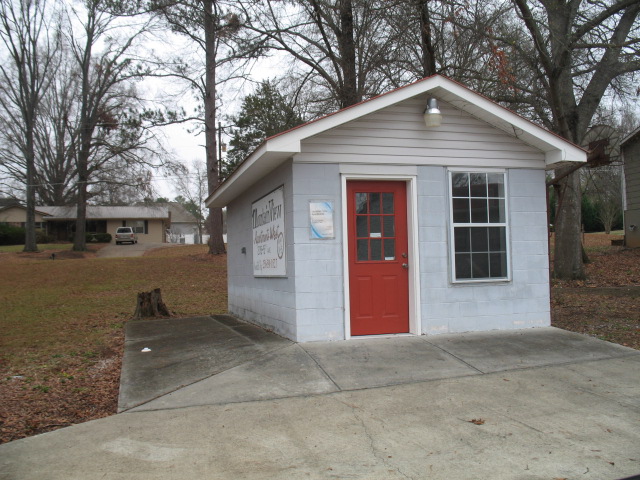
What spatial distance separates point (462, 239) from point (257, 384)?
3.93 metres

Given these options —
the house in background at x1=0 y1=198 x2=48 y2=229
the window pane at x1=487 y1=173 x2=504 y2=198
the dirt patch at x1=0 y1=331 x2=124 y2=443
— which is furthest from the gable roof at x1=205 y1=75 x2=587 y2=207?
the house in background at x1=0 y1=198 x2=48 y2=229

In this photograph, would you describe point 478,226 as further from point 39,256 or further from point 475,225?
point 39,256

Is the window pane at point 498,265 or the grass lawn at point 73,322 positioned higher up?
the window pane at point 498,265

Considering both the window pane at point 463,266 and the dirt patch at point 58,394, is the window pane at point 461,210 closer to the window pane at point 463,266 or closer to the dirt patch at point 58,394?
the window pane at point 463,266

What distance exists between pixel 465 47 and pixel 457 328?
7.17 metres

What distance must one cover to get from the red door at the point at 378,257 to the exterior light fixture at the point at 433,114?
983mm

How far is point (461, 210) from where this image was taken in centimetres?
788

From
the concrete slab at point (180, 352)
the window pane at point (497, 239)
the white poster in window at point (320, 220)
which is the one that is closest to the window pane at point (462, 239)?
the window pane at point (497, 239)

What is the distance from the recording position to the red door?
7516mm

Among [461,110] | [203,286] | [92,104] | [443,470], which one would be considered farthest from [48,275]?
[443,470]

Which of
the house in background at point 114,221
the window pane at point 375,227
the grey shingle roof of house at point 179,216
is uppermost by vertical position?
the grey shingle roof of house at point 179,216

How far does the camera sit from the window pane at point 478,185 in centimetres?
797

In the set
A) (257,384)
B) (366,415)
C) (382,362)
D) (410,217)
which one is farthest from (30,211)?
(366,415)

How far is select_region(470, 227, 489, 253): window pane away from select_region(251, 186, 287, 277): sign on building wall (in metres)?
2.91
